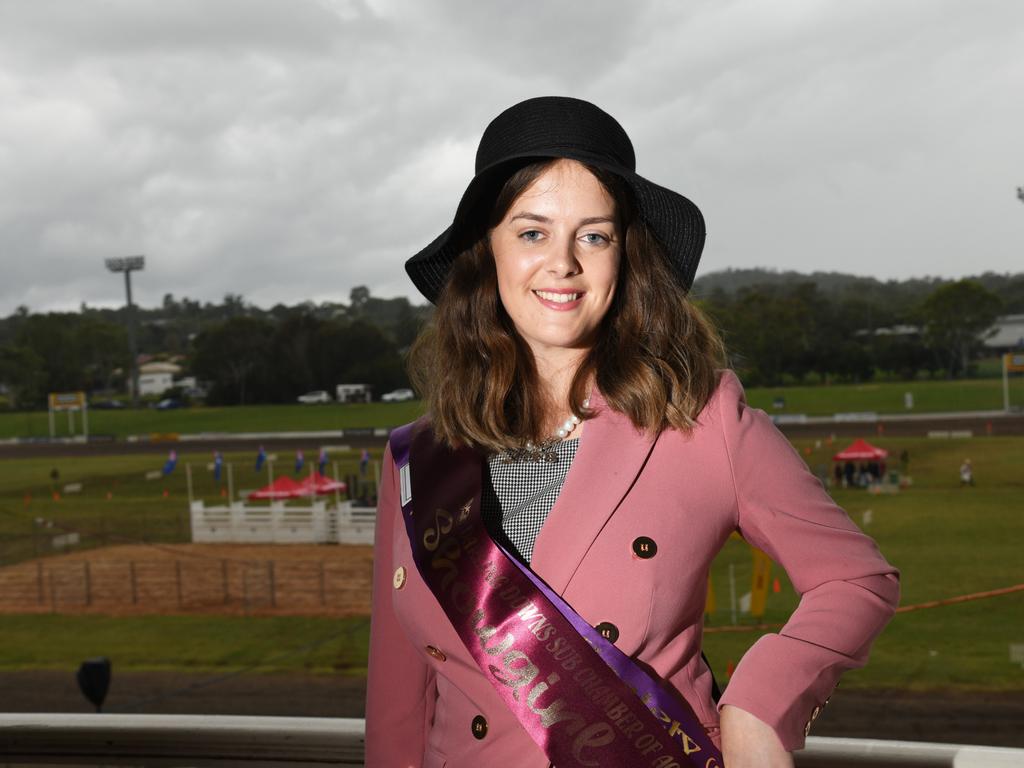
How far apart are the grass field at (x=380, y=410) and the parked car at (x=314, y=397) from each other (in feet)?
1.19

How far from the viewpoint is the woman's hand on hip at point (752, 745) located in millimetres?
933

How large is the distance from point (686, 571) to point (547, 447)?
0.76 ft

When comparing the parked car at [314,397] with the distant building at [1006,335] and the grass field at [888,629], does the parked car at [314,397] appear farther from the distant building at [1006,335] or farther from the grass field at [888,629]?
the distant building at [1006,335]

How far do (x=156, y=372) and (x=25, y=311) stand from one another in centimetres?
2321

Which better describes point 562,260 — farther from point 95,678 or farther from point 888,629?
point 888,629

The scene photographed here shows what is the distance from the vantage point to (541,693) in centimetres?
108

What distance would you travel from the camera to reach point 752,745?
935mm

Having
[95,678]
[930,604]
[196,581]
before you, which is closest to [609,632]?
[95,678]

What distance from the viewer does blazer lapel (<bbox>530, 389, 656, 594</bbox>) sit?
3.50ft

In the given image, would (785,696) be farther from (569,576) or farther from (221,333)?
(221,333)

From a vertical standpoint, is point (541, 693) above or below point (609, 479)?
below

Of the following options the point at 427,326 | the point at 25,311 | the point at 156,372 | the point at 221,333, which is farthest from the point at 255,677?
the point at 25,311

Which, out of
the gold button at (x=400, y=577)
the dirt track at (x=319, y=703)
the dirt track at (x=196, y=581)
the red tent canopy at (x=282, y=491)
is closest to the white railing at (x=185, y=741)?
the gold button at (x=400, y=577)

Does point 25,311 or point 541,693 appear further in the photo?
point 25,311
